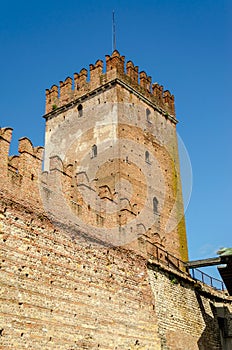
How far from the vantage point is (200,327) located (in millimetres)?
16172

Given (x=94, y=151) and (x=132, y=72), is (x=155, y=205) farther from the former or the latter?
(x=132, y=72)

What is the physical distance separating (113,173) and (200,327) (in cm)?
787

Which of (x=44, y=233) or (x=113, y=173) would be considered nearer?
(x=44, y=233)

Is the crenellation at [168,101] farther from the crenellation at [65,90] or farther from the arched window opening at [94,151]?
the arched window opening at [94,151]

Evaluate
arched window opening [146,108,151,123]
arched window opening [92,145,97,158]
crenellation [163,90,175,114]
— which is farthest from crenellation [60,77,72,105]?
crenellation [163,90,175,114]

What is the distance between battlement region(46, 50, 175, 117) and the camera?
77.1ft

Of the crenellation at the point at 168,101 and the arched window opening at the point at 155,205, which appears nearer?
the arched window opening at the point at 155,205

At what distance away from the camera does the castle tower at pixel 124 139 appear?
70.4ft

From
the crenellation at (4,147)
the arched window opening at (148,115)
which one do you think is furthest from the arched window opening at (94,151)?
the crenellation at (4,147)

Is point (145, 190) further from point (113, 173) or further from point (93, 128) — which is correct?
point (93, 128)

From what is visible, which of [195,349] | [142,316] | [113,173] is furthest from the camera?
[113,173]

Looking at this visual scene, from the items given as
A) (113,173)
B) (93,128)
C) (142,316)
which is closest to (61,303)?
(142,316)

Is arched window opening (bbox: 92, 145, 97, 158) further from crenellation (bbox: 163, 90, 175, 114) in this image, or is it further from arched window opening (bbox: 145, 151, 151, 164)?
crenellation (bbox: 163, 90, 175, 114)

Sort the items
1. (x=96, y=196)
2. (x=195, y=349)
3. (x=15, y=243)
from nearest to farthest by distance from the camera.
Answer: (x=15, y=243) → (x=96, y=196) → (x=195, y=349)
